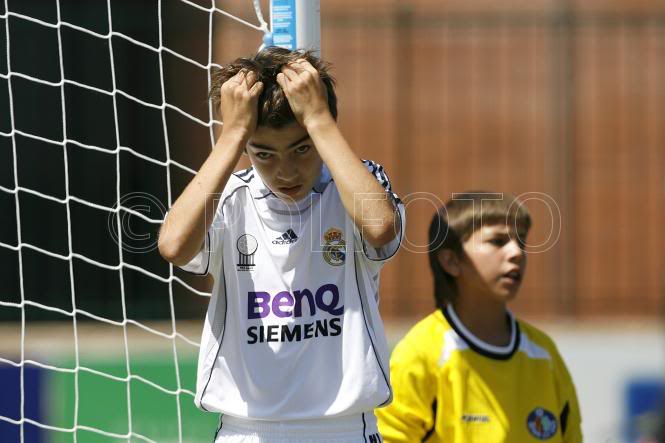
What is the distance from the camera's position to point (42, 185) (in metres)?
7.26

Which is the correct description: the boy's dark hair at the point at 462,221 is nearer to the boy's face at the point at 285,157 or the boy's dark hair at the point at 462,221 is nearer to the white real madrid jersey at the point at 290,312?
the white real madrid jersey at the point at 290,312

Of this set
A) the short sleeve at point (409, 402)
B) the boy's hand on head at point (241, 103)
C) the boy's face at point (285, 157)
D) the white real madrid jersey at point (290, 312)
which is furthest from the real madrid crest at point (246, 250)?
the short sleeve at point (409, 402)

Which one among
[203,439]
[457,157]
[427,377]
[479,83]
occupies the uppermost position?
[479,83]

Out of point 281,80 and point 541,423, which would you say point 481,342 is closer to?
point 541,423

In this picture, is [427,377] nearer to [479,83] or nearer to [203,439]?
[203,439]

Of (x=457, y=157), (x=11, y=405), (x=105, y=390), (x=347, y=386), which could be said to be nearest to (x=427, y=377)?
(x=347, y=386)

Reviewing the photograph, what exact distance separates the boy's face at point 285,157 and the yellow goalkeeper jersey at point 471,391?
0.79 meters

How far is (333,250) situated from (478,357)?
79 centimetres

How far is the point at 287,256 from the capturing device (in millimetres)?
2021

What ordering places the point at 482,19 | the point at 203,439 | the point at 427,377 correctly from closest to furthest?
the point at 427,377, the point at 203,439, the point at 482,19

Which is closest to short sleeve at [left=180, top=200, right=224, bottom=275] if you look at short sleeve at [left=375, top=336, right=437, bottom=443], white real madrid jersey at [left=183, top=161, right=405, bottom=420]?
white real madrid jersey at [left=183, top=161, right=405, bottom=420]

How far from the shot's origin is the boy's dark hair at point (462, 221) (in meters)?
2.77

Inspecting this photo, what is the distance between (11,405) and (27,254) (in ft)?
6.26

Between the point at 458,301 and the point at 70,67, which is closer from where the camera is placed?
the point at 458,301
